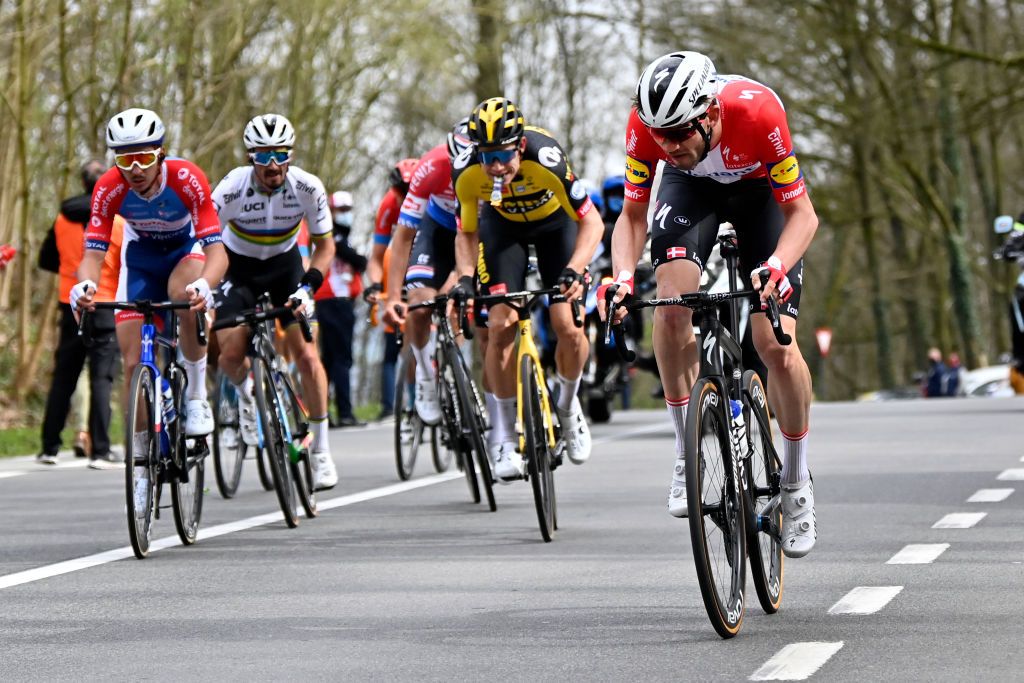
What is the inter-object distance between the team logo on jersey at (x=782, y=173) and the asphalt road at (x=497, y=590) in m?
1.51

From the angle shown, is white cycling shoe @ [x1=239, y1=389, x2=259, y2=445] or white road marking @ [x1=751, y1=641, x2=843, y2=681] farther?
white cycling shoe @ [x1=239, y1=389, x2=259, y2=445]

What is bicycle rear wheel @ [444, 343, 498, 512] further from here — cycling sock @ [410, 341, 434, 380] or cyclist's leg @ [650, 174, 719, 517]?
cyclist's leg @ [650, 174, 719, 517]

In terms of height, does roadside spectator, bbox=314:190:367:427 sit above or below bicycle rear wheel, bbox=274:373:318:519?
above

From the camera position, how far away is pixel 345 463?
582 inches

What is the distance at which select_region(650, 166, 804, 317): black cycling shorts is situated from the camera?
715 cm

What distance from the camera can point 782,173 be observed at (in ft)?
23.3

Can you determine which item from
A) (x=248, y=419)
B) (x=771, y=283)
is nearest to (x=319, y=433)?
(x=248, y=419)

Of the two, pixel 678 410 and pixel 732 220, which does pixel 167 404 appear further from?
pixel 732 220

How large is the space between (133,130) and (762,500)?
401 cm

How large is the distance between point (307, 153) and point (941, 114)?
46.8ft

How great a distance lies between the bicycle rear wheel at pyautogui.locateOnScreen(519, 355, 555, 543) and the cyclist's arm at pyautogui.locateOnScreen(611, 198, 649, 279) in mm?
2353

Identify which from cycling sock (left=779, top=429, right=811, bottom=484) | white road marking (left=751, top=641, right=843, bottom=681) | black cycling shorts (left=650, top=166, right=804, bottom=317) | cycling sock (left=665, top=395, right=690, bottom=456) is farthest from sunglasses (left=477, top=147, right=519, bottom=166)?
white road marking (left=751, top=641, right=843, bottom=681)

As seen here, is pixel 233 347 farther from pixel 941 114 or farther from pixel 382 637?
pixel 941 114

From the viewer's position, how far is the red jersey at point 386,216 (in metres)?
13.8
